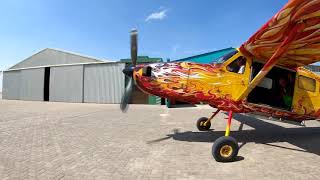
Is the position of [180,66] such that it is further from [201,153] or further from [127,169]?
[127,169]

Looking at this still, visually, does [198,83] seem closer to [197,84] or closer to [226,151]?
[197,84]

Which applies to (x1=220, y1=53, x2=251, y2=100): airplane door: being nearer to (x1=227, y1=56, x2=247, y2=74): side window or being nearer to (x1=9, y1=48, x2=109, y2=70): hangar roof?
(x1=227, y1=56, x2=247, y2=74): side window

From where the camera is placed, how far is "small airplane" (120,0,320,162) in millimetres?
7117

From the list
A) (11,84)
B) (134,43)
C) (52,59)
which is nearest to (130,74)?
(134,43)

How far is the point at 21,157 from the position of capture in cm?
699

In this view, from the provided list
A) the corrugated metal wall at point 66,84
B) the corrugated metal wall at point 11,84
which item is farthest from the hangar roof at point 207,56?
the corrugated metal wall at point 11,84

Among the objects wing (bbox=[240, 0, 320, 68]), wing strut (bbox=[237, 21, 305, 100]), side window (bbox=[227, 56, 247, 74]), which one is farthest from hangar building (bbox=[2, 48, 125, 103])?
wing strut (bbox=[237, 21, 305, 100])

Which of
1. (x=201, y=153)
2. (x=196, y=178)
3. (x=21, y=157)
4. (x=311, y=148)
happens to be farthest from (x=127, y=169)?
(x=311, y=148)

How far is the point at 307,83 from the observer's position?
10023 mm

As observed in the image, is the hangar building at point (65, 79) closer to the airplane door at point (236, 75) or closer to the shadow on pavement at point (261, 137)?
the shadow on pavement at point (261, 137)

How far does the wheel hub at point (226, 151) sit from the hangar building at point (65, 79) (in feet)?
86.8

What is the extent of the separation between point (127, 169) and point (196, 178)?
5.12ft

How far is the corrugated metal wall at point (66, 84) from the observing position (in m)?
36.4

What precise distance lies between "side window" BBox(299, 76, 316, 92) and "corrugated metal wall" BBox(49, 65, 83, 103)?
3010 centimetres
